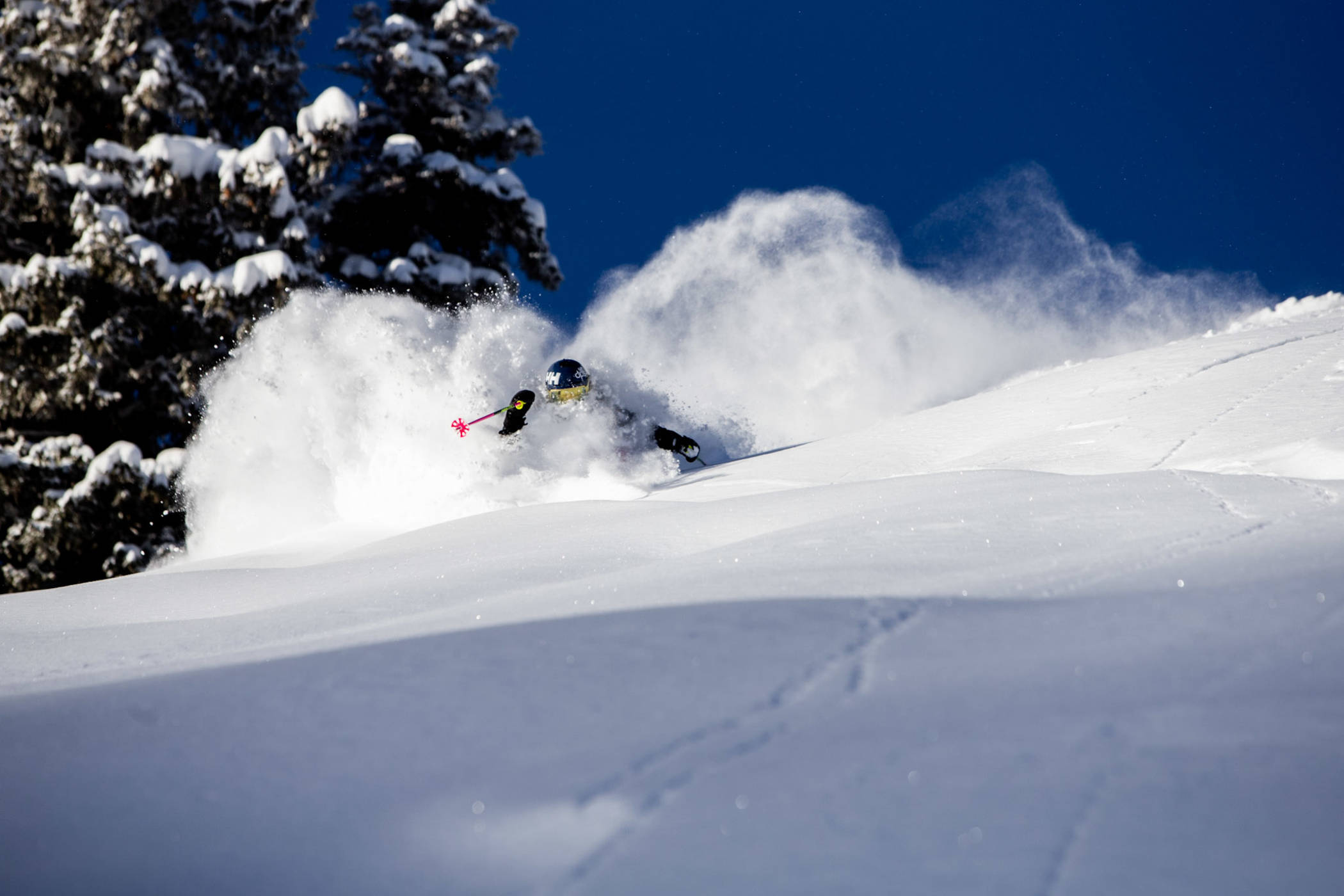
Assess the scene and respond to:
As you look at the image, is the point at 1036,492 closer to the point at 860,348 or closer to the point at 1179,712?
the point at 1179,712

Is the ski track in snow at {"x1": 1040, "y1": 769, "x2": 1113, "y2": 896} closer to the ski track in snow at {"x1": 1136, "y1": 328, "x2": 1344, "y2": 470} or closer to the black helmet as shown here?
the ski track in snow at {"x1": 1136, "y1": 328, "x2": 1344, "y2": 470}

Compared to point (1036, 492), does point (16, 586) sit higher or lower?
higher

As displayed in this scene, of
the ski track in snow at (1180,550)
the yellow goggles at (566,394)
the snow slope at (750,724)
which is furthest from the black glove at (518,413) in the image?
the ski track in snow at (1180,550)

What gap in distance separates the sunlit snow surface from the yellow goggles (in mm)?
3658

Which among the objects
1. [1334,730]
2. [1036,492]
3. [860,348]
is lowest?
[1334,730]

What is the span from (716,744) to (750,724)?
0.10m

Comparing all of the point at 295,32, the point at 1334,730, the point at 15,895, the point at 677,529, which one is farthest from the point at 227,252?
the point at 1334,730

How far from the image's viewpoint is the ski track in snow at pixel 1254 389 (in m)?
5.39

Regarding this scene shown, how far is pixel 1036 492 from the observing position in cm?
376

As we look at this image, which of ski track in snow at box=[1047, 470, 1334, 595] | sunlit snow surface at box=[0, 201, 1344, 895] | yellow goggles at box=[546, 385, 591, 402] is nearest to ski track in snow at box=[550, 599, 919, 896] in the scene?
sunlit snow surface at box=[0, 201, 1344, 895]

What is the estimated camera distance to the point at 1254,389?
6160 mm

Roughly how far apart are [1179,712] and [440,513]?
18.2ft

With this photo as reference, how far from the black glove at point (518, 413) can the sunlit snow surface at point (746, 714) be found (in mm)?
3257

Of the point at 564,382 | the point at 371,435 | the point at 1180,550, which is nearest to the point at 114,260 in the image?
the point at 371,435
